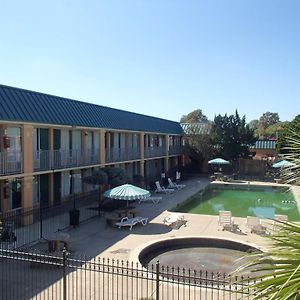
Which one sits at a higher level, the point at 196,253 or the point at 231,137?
the point at 231,137

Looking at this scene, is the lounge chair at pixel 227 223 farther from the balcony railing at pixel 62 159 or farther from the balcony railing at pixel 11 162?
the balcony railing at pixel 11 162

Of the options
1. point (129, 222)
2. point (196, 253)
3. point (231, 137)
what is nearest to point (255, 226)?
point (196, 253)

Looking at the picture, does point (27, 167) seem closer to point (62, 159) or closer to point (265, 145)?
point (62, 159)

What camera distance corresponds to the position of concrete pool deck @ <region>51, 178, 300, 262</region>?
15.1 m

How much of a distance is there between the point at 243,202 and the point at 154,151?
471 inches

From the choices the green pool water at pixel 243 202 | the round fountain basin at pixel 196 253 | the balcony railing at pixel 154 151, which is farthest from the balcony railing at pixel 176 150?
the round fountain basin at pixel 196 253

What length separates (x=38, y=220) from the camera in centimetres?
2062

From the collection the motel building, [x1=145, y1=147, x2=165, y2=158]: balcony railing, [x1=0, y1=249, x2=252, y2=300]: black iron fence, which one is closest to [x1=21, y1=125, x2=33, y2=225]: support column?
the motel building

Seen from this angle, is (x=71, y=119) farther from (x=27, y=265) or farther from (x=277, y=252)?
(x=277, y=252)

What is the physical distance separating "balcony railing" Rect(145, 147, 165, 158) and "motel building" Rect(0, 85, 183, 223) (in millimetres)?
886

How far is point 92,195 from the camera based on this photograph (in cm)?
2762

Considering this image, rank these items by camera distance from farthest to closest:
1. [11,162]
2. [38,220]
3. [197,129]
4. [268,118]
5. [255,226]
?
[268,118]
[197,129]
[38,220]
[11,162]
[255,226]

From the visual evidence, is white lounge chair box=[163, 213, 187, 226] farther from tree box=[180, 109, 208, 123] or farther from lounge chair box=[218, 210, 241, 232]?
tree box=[180, 109, 208, 123]

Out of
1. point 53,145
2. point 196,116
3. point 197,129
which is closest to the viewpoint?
point 53,145
